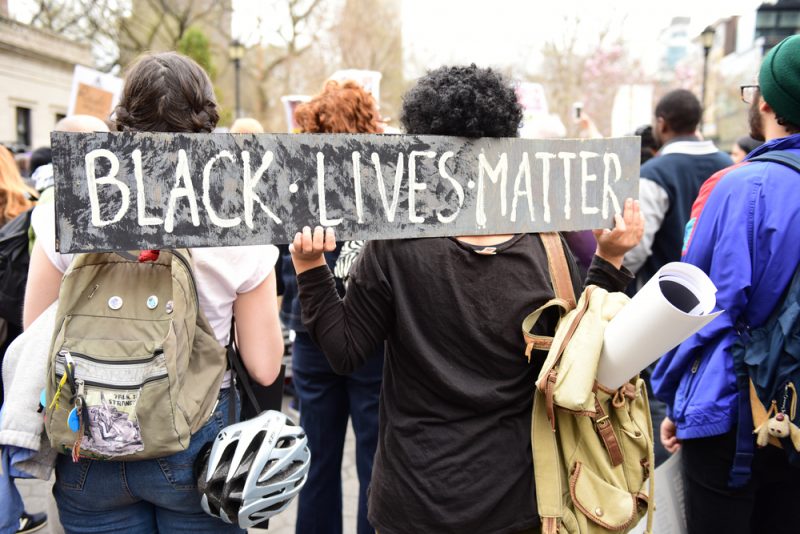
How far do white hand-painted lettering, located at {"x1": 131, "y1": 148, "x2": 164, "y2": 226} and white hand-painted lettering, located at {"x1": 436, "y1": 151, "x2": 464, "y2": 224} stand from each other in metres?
0.74

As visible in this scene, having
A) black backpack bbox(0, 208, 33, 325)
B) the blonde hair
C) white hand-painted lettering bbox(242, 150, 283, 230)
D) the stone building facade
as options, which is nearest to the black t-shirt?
white hand-painted lettering bbox(242, 150, 283, 230)

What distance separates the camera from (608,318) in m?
1.72

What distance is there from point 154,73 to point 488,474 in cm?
138

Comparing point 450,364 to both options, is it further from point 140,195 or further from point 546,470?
point 140,195

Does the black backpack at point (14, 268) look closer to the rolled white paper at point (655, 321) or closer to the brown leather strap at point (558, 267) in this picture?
the brown leather strap at point (558, 267)

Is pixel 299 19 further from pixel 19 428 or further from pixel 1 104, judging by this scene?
pixel 19 428

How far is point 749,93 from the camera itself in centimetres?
236

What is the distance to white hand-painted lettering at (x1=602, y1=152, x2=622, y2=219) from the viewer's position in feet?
6.26

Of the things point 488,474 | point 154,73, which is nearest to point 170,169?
point 154,73

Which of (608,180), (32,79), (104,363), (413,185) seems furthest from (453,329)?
(32,79)

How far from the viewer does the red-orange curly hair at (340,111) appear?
9.37 feet

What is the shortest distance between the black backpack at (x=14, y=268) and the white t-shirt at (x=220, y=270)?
4.17ft

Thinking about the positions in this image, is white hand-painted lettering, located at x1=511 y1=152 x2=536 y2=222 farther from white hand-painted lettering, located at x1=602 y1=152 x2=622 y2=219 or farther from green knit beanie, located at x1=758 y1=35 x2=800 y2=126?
green knit beanie, located at x1=758 y1=35 x2=800 y2=126

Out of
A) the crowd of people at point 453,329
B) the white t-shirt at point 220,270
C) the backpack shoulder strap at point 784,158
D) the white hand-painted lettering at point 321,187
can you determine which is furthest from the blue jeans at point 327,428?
the backpack shoulder strap at point 784,158
